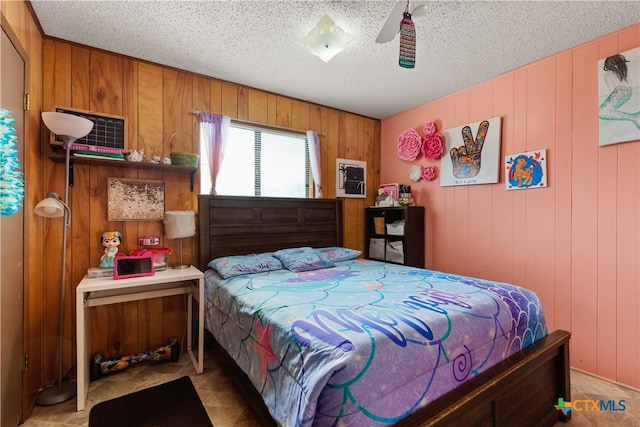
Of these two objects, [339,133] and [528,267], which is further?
[339,133]

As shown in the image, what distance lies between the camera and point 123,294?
7.53 feet

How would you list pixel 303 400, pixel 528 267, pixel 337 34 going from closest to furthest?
1. pixel 303 400
2. pixel 337 34
3. pixel 528 267

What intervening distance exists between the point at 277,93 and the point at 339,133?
36.8 inches

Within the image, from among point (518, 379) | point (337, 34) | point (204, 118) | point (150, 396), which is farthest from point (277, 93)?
point (518, 379)

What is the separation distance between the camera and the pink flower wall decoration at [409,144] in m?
3.63

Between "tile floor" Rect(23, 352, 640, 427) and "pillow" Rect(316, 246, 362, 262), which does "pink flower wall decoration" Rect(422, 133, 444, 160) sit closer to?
"pillow" Rect(316, 246, 362, 262)

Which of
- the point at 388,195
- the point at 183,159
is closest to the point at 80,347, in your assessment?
the point at 183,159

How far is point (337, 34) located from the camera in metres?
2.00

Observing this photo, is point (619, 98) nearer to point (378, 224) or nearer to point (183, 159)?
point (378, 224)

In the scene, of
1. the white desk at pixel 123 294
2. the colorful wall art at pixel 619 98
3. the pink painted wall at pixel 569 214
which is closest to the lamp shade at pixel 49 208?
the white desk at pixel 123 294

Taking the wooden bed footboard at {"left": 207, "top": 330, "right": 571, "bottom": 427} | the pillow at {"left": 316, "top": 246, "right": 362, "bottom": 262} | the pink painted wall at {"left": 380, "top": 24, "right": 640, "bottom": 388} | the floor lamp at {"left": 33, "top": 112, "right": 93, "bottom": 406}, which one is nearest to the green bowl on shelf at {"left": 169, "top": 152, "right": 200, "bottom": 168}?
the floor lamp at {"left": 33, "top": 112, "right": 93, "bottom": 406}

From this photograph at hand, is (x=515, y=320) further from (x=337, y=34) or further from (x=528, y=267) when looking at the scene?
(x=337, y=34)

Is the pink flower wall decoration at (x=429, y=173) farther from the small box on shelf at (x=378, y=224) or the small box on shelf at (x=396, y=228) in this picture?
the small box on shelf at (x=378, y=224)

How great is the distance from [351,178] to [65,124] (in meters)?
2.84
